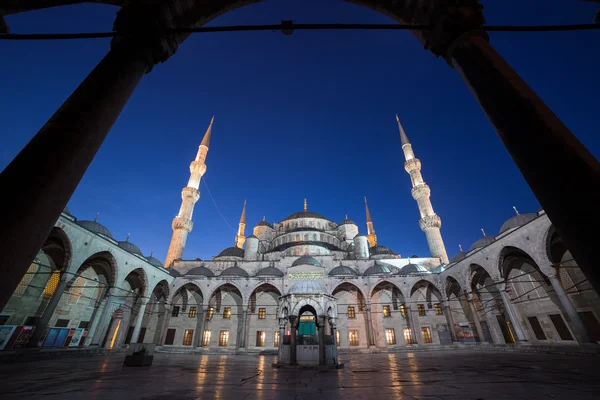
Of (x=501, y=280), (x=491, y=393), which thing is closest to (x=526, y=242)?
(x=501, y=280)

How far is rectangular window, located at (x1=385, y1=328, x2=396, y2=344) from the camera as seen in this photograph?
72.3 ft

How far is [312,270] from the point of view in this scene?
2339 centimetres

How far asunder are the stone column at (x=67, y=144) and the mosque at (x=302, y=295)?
8765 mm

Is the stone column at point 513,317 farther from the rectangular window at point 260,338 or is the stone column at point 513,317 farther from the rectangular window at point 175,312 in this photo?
the rectangular window at point 175,312

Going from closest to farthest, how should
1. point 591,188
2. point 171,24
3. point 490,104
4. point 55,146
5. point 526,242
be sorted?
point 591,188, point 55,146, point 490,104, point 171,24, point 526,242

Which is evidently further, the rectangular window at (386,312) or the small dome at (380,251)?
the small dome at (380,251)

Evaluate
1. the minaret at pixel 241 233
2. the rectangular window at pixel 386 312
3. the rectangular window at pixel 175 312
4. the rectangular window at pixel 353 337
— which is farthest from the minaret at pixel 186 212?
the rectangular window at pixel 386 312

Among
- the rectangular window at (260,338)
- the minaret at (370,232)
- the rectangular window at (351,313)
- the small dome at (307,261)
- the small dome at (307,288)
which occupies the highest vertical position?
the minaret at (370,232)

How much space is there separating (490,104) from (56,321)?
23.7 m

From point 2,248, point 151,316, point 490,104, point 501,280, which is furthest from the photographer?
point 151,316

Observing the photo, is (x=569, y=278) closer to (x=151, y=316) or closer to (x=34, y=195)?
(x=34, y=195)

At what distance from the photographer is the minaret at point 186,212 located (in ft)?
91.1

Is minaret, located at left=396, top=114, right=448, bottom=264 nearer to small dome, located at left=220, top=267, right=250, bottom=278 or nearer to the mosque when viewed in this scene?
the mosque

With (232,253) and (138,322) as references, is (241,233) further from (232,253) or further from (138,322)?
(138,322)
